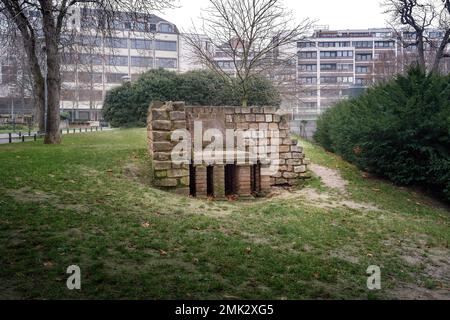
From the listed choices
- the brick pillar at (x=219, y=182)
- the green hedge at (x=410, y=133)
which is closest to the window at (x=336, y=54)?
the green hedge at (x=410, y=133)

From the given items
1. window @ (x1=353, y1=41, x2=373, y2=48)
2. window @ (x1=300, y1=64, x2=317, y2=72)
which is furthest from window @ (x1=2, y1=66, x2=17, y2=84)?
window @ (x1=353, y1=41, x2=373, y2=48)

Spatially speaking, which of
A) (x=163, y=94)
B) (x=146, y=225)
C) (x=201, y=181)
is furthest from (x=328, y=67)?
(x=146, y=225)

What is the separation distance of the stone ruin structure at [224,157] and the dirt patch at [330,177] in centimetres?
50

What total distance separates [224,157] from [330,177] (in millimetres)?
3115

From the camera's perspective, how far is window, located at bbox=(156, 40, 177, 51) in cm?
6378

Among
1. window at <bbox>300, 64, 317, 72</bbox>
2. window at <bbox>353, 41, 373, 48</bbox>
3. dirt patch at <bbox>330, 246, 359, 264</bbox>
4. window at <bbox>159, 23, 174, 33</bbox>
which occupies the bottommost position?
dirt patch at <bbox>330, 246, 359, 264</bbox>

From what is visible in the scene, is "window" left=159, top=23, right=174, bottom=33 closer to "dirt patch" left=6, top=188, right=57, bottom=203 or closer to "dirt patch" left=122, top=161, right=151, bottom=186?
"dirt patch" left=122, top=161, right=151, bottom=186

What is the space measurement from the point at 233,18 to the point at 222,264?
742 inches

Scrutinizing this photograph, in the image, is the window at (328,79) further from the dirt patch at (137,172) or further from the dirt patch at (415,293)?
the dirt patch at (415,293)

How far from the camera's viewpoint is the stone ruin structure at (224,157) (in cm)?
977

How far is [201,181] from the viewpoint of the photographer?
10.0 metres
